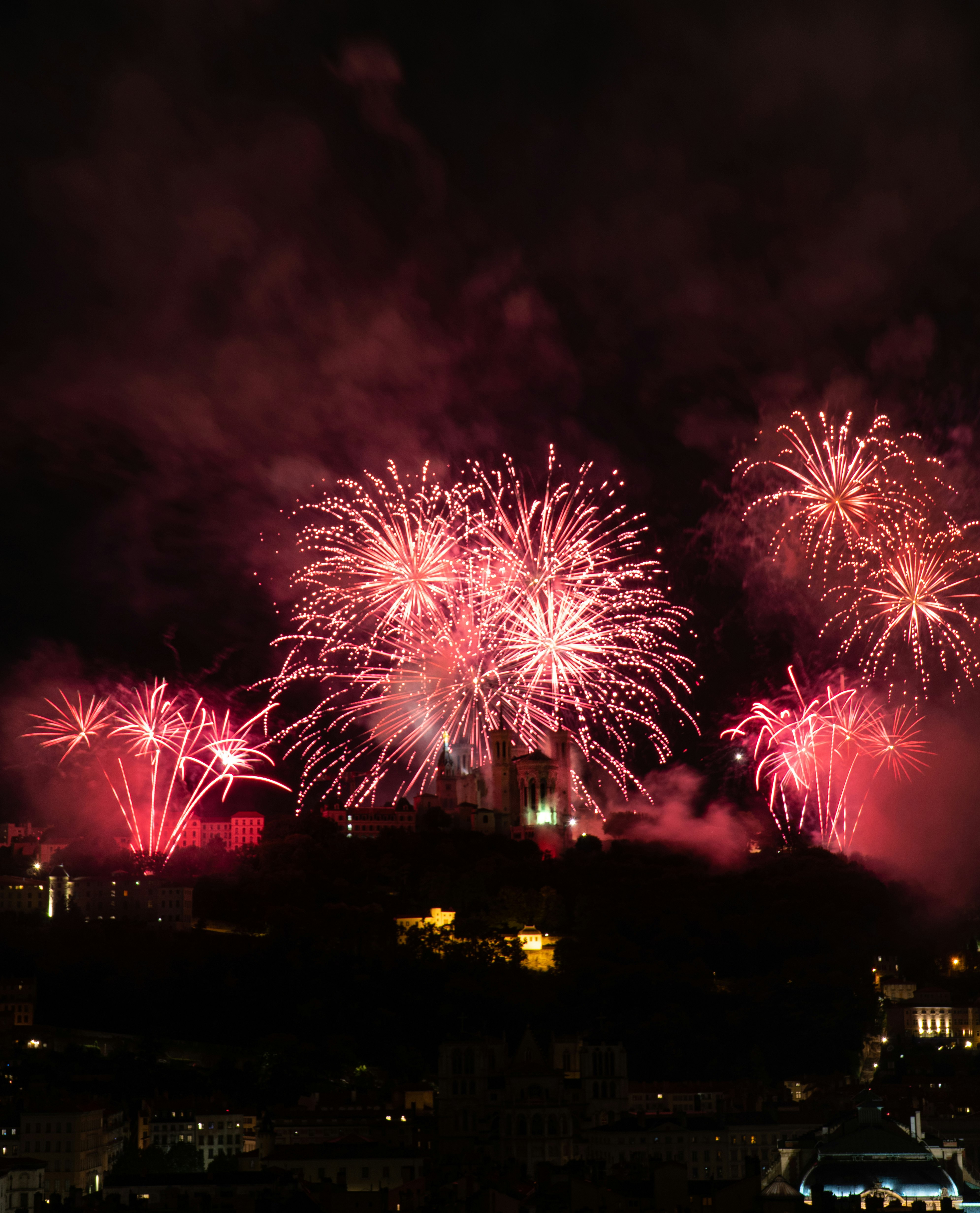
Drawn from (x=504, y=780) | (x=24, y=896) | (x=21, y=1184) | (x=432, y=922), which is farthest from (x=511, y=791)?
(x=21, y=1184)

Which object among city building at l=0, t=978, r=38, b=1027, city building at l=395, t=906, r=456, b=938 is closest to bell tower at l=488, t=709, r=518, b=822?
city building at l=395, t=906, r=456, b=938

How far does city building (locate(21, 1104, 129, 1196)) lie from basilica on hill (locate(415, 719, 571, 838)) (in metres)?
40.8

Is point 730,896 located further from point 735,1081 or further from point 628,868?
point 735,1081

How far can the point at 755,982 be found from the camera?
7875cm

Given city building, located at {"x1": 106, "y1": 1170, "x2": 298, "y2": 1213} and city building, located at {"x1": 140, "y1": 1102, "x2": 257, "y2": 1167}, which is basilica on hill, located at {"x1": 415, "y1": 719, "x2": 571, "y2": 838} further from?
city building, located at {"x1": 106, "y1": 1170, "x2": 298, "y2": 1213}

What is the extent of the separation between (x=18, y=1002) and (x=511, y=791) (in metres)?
33.1

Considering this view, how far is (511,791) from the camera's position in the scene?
339 feet

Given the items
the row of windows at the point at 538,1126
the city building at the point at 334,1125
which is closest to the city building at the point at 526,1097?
the row of windows at the point at 538,1126

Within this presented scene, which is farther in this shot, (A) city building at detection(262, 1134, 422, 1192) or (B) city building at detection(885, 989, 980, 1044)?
(B) city building at detection(885, 989, 980, 1044)

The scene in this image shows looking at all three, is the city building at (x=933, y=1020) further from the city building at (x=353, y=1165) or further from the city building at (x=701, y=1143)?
the city building at (x=353, y=1165)

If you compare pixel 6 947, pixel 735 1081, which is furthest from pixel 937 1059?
pixel 6 947

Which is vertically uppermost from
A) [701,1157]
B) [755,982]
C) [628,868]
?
[628,868]

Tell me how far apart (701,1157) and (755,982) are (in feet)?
56.1

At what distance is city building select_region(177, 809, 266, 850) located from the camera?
10238 cm
